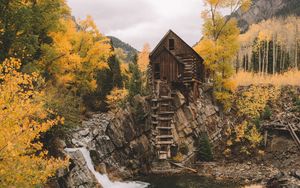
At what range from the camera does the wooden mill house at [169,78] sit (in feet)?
107

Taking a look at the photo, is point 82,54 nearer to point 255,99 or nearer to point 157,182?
point 157,182

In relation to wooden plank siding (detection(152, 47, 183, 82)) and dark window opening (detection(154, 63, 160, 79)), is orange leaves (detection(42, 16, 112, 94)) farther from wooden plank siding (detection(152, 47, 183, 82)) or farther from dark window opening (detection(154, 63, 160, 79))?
wooden plank siding (detection(152, 47, 183, 82))

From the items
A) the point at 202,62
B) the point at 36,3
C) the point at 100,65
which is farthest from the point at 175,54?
the point at 36,3

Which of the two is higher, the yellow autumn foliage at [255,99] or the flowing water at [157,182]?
the yellow autumn foliage at [255,99]

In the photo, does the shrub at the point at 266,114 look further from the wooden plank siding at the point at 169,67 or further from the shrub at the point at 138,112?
the shrub at the point at 138,112

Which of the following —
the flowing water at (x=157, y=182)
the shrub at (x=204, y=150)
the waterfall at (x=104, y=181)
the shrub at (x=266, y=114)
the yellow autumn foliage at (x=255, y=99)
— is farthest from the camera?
the yellow autumn foliage at (x=255, y=99)

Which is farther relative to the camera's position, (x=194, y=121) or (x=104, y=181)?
(x=194, y=121)

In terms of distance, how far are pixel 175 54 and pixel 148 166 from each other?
1514cm

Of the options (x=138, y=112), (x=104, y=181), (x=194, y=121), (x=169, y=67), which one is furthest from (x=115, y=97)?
(x=104, y=181)

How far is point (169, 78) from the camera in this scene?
1455 inches

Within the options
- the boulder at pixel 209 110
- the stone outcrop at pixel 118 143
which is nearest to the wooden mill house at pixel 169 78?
the stone outcrop at pixel 118 143

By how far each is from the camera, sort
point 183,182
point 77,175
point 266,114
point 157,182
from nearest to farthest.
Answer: point 77,175, point 183,182, point 157,182, point 266,114

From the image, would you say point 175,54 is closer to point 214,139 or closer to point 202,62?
point 202,62

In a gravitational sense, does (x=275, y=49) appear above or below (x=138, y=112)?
above
